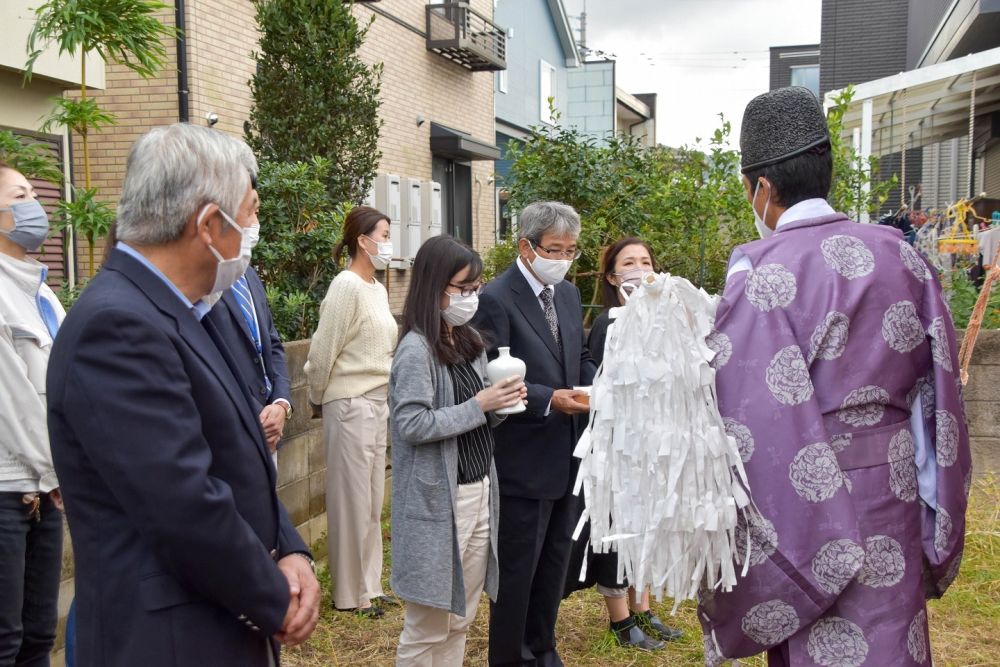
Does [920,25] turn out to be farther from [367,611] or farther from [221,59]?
[367,611]

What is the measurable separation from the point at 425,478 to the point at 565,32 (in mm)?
22117

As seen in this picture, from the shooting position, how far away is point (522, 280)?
153 inches

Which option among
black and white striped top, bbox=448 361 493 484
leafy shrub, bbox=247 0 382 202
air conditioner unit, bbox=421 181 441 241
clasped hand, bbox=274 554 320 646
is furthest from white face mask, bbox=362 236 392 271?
air conditioner unit, bbox=421 181 441 241

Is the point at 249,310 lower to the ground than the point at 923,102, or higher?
lower

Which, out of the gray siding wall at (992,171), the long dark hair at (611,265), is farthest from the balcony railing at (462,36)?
the long dark hair at (611,265)

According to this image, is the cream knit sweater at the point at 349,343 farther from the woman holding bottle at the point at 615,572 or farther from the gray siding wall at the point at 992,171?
the gray siding wall at the point at 992,171

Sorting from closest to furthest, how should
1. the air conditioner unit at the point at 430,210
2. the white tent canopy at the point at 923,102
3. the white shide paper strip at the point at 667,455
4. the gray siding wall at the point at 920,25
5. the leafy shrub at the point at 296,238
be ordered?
the white shide paper strip at the point at 667,455
the leafy shrub at the point at 296,238
the white tent canopy at the point at 923,102
the air conditioner unit at the point at 430,210
the gray siding wall at the point at 920,25

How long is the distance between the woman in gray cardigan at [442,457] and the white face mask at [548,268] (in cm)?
54

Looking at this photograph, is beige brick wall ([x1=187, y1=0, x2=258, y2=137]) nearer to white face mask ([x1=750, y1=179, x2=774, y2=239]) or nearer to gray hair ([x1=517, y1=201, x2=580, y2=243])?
gray hair ([x1=517, y1=201, x2=580, y2=243])

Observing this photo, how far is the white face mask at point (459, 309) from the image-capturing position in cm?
340

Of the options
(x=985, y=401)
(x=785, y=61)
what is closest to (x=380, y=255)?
(x=985, y=401)

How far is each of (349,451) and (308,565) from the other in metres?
2.95

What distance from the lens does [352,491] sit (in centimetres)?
504

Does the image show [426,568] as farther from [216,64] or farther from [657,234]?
[216,64]
